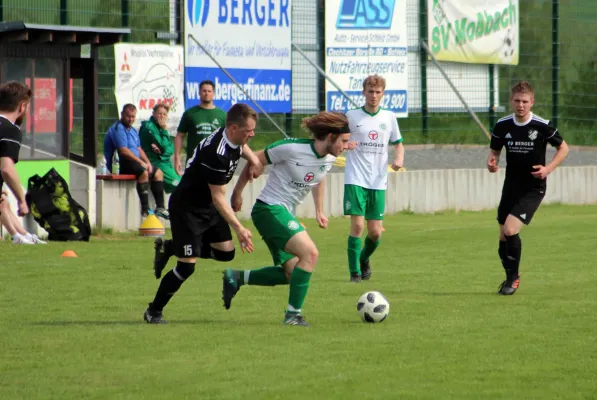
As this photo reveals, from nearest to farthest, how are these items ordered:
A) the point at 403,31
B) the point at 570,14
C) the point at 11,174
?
the point at 11,174, the point at 403,31, the point at 570,14

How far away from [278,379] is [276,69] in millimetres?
15902

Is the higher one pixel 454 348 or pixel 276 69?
pixel 276 69

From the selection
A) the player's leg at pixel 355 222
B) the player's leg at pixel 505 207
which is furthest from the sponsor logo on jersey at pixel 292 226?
the player's leg at pixel 355 222

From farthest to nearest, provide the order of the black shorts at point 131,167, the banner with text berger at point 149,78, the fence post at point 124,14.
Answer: the fence post at point 124,14 < the banner with text berger at point 149,78 < the black shorts at point 131,167

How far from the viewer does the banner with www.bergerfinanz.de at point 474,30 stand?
25219 mm

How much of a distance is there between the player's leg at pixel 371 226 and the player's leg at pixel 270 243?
132 inches

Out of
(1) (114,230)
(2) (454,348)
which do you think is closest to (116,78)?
(1) (114,230)

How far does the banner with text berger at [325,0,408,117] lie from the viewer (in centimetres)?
2338

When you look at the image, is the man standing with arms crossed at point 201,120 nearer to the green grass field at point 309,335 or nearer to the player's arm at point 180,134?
the player's arm at point 180,134

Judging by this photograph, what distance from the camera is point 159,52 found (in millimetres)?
20969

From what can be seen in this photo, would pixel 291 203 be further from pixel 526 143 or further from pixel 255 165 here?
pixel 526 143

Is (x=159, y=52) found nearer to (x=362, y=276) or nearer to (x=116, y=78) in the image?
(x=116, y=78)

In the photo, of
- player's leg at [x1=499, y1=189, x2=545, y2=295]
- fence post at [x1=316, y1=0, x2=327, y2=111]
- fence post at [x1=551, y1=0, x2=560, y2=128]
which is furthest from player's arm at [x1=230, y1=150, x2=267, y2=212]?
fence post at [x1=551, y1=0, x2=560, y2=128]

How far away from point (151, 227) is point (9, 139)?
8374 millimetres
